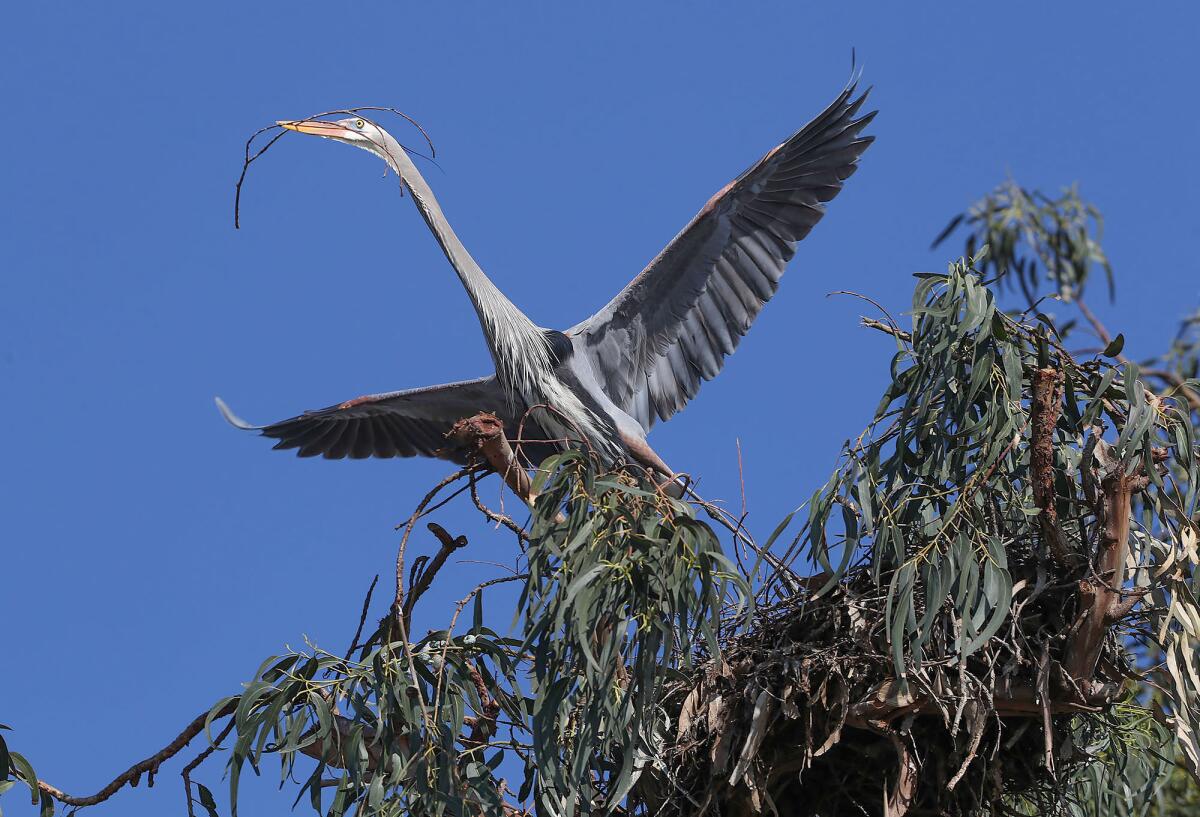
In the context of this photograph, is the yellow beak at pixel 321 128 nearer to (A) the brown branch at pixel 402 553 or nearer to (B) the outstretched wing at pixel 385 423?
(B) the outstretched wing at pixel 385 423

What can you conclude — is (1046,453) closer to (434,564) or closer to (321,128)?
(434,564)

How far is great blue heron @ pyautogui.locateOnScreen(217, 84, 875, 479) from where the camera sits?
Answer: 240 inches

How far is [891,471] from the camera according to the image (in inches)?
156

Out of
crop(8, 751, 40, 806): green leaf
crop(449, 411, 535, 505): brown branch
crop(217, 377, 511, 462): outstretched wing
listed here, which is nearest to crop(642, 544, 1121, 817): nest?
crop(449, 411, 535, 505): brown branch

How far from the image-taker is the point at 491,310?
6156mm

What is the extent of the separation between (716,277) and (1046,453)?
9.55 ft

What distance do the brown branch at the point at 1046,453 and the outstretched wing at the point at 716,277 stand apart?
2597 mm

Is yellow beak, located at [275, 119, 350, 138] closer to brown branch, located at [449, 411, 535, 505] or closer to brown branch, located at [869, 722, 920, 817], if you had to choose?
brown branch, located at [449, 411, 535, 505]

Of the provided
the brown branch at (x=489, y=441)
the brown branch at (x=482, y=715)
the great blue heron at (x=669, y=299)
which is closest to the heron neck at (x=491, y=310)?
the great blue heron at (x=669, y=299)

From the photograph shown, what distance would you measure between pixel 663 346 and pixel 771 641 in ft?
7.82

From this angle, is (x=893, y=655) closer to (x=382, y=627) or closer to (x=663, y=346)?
(x=382, y=627)

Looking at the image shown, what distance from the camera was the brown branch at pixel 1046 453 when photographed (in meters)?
3.43

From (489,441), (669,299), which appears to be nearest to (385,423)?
(669,299)

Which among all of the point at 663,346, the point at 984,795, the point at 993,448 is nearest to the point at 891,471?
the point at 993,448
